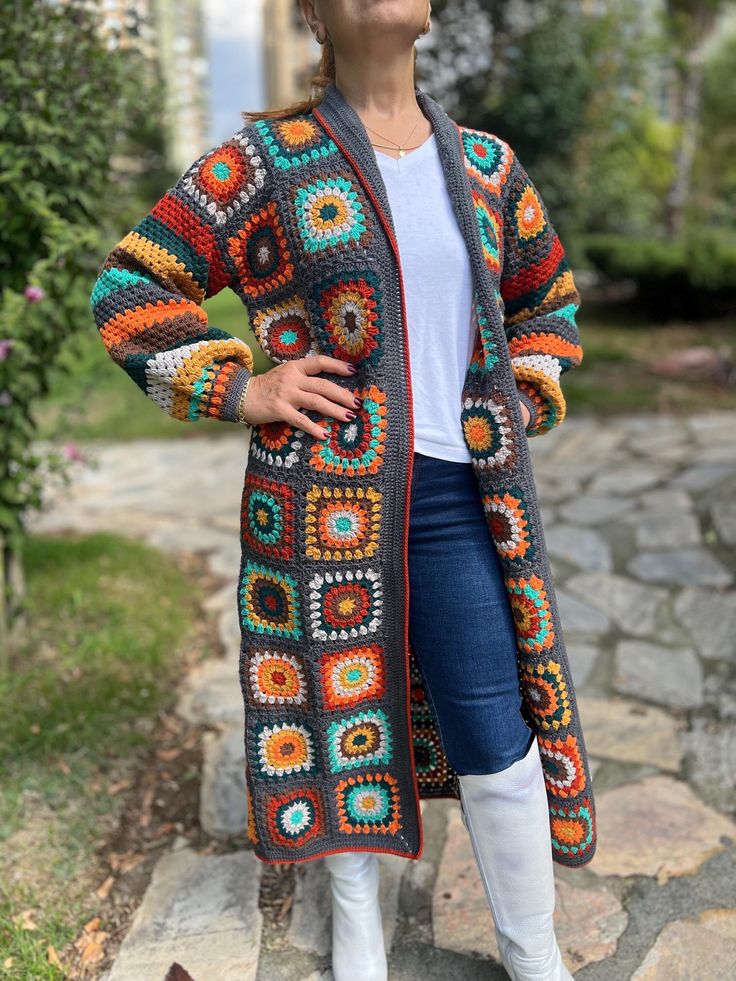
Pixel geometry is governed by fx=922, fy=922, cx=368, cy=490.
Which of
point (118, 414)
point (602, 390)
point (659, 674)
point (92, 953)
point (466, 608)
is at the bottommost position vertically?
point (92, 953)

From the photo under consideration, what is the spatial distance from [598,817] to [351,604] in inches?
48.2

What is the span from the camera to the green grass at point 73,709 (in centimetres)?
224

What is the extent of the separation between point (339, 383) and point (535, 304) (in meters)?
0.45

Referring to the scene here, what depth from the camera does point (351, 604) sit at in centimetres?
165

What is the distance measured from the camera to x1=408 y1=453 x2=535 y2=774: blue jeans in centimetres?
161

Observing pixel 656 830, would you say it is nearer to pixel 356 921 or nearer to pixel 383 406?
pixel 356 921

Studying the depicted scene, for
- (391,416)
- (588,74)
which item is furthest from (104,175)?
(588,74)

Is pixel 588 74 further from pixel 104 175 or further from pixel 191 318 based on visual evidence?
pixel 191 318

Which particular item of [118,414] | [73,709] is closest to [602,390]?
[118,414]

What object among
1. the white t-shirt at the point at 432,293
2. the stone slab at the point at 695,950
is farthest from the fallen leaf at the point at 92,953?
the white t-shirt at the point at 432,293

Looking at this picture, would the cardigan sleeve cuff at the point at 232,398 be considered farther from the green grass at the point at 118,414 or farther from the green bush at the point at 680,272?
the green bush at the point at 680,272

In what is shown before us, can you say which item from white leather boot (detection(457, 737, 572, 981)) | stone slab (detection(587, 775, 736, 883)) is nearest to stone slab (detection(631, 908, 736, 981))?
stone slab (detection(587, 775, 736, 883))

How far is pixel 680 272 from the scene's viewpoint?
376 inches

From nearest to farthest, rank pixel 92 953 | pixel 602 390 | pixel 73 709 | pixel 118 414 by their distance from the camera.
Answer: pixel 92 953 < pixel 73 709 < pixel 602 390 < pixel 118 414
